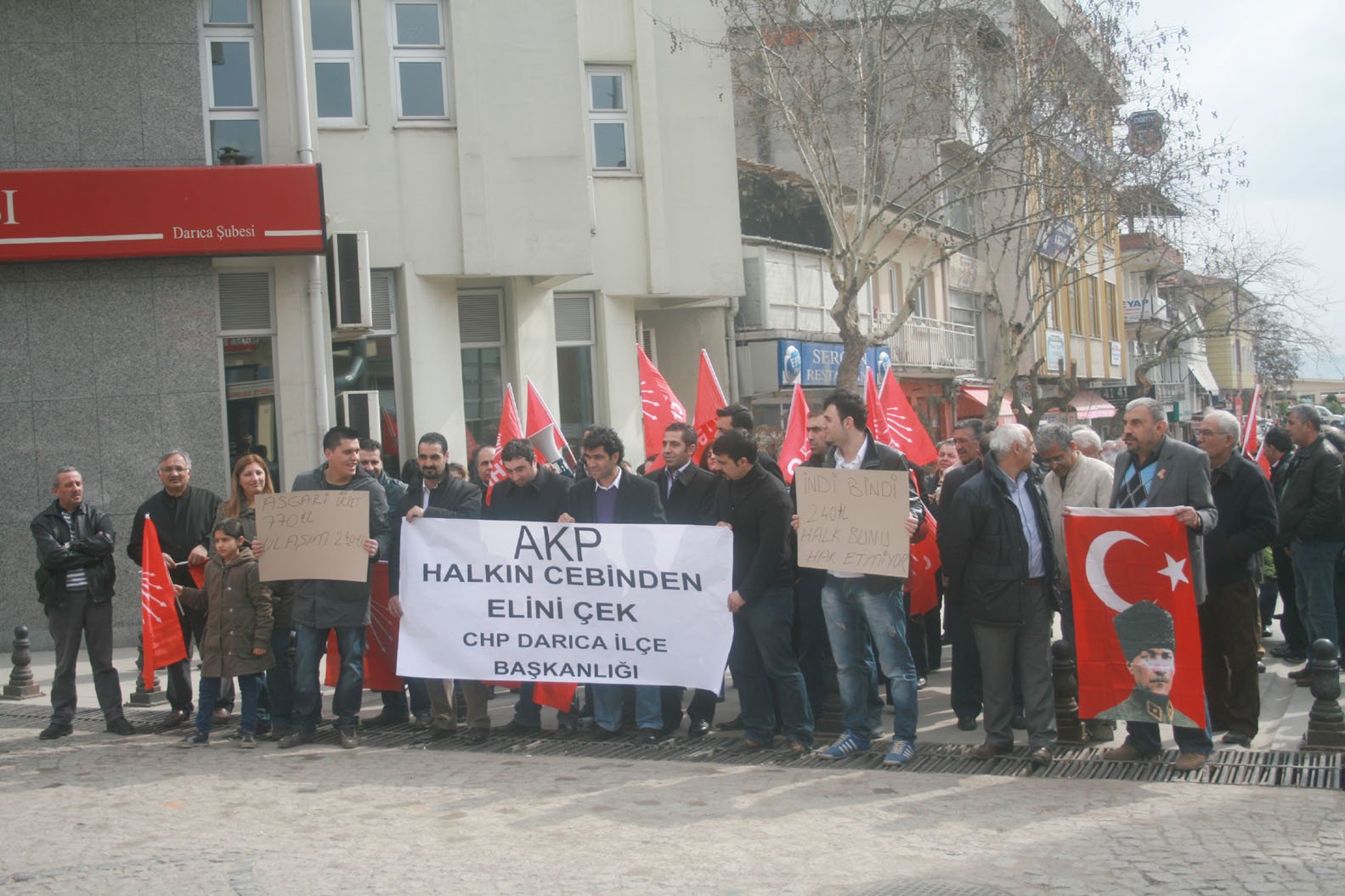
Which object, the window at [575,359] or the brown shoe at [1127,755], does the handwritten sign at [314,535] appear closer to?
the brown shoe at [1127,755]

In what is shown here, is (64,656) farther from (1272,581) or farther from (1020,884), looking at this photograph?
(1272,581)

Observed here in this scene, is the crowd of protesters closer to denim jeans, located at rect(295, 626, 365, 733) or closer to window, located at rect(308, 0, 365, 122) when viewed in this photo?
denim jeans, located at rect(295, 626, 365, 733)

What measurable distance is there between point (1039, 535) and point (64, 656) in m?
6.71

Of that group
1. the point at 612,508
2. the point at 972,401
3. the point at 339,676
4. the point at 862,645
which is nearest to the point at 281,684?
the point at 339,676

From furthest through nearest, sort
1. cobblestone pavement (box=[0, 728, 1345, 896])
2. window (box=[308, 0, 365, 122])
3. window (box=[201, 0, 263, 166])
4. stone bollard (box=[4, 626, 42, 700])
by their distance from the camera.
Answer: window (box=[308, 0, 365, 122]) < window (box=[201, 0, 263, 166]) < stone bollard (box=[4, 626, 42, 700]) < cobblestone pavement (box=[0, 728, 1345, 896])

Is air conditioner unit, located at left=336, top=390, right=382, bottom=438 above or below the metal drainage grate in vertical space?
above

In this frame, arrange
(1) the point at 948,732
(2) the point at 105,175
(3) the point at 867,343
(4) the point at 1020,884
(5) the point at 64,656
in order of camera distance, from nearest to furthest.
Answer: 1. (4) the point at 1020,884
2. (1) the point at 948,732
3. (5) the point at 64,656
4. (2) the point at 105,175
5. (3) the point at 867,343

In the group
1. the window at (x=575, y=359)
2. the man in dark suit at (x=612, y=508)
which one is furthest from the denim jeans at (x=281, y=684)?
the window at (x=575, y=359)

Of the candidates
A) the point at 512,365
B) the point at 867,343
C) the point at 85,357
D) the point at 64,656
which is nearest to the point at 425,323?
the point at 512,365

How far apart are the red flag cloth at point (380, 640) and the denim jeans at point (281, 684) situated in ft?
1.47

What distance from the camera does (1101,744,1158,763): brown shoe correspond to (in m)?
7.91

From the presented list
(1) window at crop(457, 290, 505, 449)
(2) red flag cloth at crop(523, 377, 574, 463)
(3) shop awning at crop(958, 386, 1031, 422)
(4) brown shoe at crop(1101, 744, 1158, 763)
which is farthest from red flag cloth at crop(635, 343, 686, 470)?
(3) shop awning at crop(958, 386, 1031, 422)

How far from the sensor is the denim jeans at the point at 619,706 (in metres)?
8.87

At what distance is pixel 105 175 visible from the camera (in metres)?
14.6
